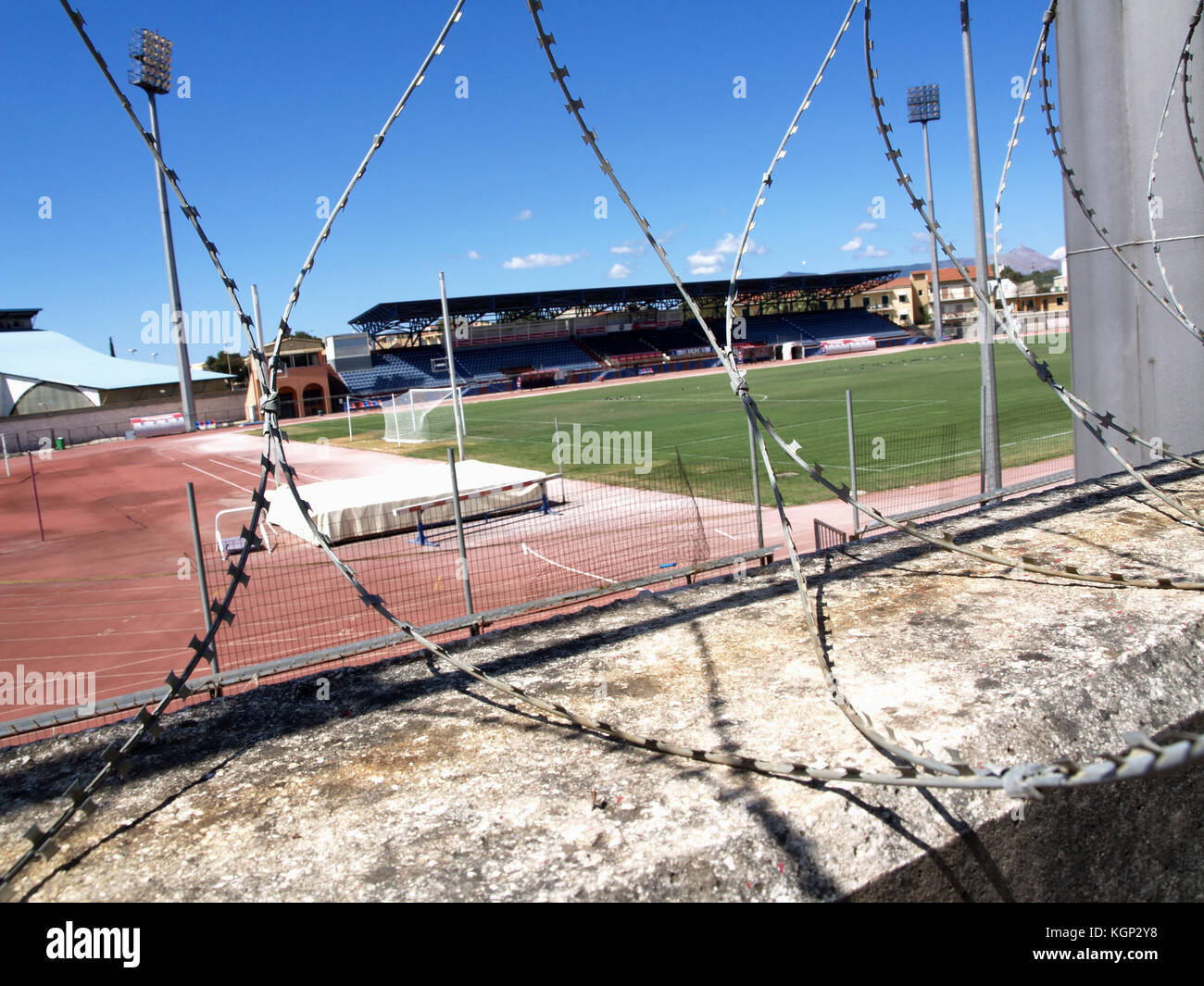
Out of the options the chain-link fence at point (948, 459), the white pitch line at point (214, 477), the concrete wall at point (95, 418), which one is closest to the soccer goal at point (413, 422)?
the white pitch line at point (214, 477)

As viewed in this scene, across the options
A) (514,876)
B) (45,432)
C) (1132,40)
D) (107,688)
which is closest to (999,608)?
(514,876)

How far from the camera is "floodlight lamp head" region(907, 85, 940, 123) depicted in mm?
71250

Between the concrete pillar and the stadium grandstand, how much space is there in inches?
2668

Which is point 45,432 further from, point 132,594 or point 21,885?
point 21,885

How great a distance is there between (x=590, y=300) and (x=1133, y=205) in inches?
3185

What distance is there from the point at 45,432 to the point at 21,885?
6465 cm

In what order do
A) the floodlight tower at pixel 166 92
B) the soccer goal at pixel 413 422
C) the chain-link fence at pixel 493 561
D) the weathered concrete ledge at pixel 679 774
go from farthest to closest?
the floodlight tower at pixel 166 92, the soccer goal at pixel 413 422, the chain-link fence at pixel 493 561, the weathered concrete ledge at pixel 679 774

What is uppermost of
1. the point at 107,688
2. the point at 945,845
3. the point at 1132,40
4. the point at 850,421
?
the point at 1132,40

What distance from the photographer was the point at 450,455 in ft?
31.8

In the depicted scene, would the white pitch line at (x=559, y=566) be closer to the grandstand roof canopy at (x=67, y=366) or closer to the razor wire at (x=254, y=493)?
the razor wire at (x=254, y=493)

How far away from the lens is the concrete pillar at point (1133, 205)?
387 inches

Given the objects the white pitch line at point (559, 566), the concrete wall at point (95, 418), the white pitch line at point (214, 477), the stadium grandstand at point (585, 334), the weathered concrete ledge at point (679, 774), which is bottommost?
the white pitch line at point (559, 566)

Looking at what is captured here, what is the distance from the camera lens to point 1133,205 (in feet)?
33.5

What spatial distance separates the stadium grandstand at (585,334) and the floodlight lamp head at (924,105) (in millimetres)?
21355
